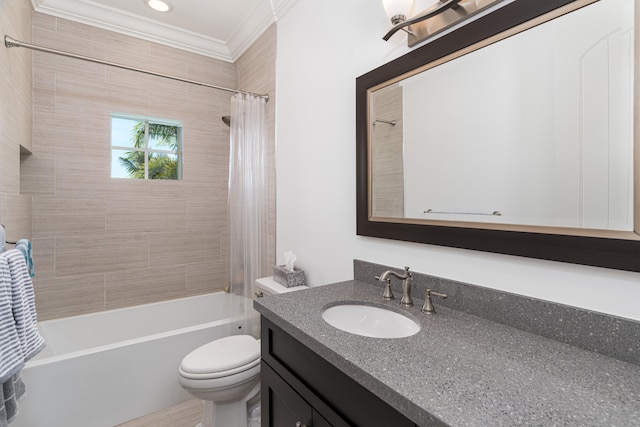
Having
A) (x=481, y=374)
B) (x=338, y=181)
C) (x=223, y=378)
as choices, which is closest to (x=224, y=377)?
(x=223, y=378)

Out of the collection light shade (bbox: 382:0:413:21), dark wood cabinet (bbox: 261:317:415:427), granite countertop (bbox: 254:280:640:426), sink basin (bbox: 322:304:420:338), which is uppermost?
light shade (bbox: 382:0:413:21)

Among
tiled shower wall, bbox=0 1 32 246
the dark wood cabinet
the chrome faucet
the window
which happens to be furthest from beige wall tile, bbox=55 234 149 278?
the chrome faucet

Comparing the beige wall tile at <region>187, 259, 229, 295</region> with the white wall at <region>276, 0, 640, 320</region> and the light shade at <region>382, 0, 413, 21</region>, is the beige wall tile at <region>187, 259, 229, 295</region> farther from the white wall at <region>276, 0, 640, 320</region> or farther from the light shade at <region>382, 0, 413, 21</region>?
the light shade at <region>382, 0, 413, 21</region>

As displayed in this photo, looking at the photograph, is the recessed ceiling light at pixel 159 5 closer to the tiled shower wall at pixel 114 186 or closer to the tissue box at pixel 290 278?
the tiled shower wall at pixel 114 186

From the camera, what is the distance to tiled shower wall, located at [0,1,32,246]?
150 cm

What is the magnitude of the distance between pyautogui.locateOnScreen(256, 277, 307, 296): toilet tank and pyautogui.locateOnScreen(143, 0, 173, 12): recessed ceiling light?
210 cm

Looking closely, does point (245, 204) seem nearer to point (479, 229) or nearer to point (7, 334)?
point (7, 334)

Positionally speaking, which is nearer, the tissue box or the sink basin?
the sink basin

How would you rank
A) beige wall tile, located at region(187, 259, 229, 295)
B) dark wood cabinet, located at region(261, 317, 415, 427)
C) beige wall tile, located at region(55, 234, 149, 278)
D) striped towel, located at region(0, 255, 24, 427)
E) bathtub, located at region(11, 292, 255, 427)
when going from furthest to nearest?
beige wall tile, located at region(187, 259, 229, 295), beige wall tile, located at region(55, 234, 149, 278), bathtub, located at region(11, 292, 255, 427), striped towel, located at region(0, 255, 24, 427), dark wood cabinet, located at region(261, 317, 415, 427)

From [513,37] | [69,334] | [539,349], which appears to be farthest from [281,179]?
[69,334]

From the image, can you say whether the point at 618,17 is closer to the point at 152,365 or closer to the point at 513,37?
the point at 513,37

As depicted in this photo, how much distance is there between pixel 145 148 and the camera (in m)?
2.60

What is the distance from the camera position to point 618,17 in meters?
0.74

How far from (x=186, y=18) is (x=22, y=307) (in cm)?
229
